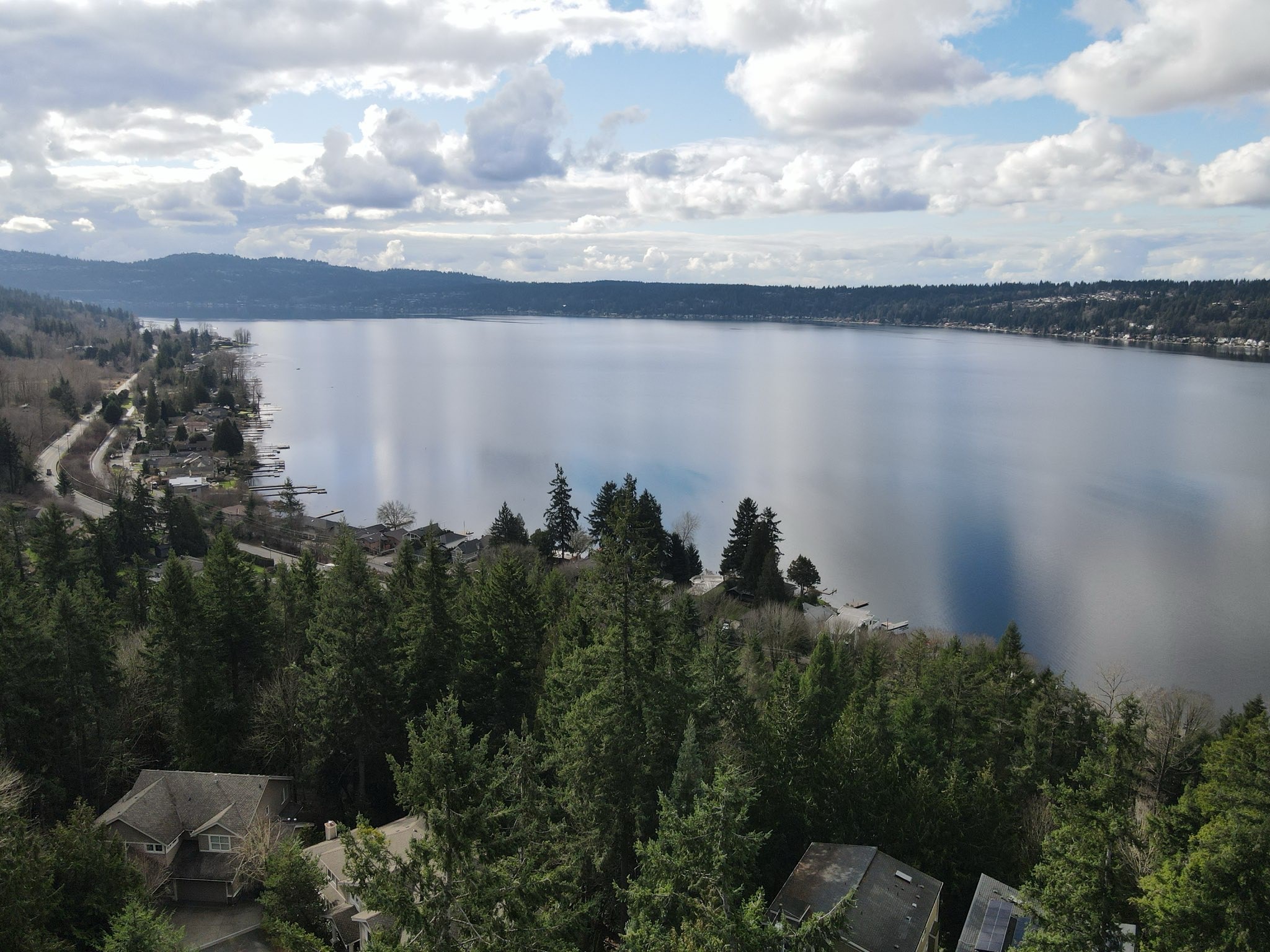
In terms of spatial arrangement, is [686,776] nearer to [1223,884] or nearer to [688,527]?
[1223,884]

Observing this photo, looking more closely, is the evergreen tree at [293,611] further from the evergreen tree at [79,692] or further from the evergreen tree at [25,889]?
the evergreen tree at [25,889]

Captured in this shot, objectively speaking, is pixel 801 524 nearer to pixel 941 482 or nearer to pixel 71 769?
pixel 941 482

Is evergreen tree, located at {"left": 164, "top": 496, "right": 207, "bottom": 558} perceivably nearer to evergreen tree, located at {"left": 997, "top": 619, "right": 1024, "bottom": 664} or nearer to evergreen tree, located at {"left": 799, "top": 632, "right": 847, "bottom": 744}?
evergreen tree, located at {"left": 799, "top": 632, "right": 847, "bottom": 744}

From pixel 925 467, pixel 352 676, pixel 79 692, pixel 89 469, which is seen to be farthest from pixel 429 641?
pixel 89 469

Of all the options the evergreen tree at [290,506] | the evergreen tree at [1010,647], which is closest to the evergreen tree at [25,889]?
the evergreen tree at [1010,647]

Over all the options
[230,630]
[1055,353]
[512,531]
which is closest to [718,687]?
[230,630]
